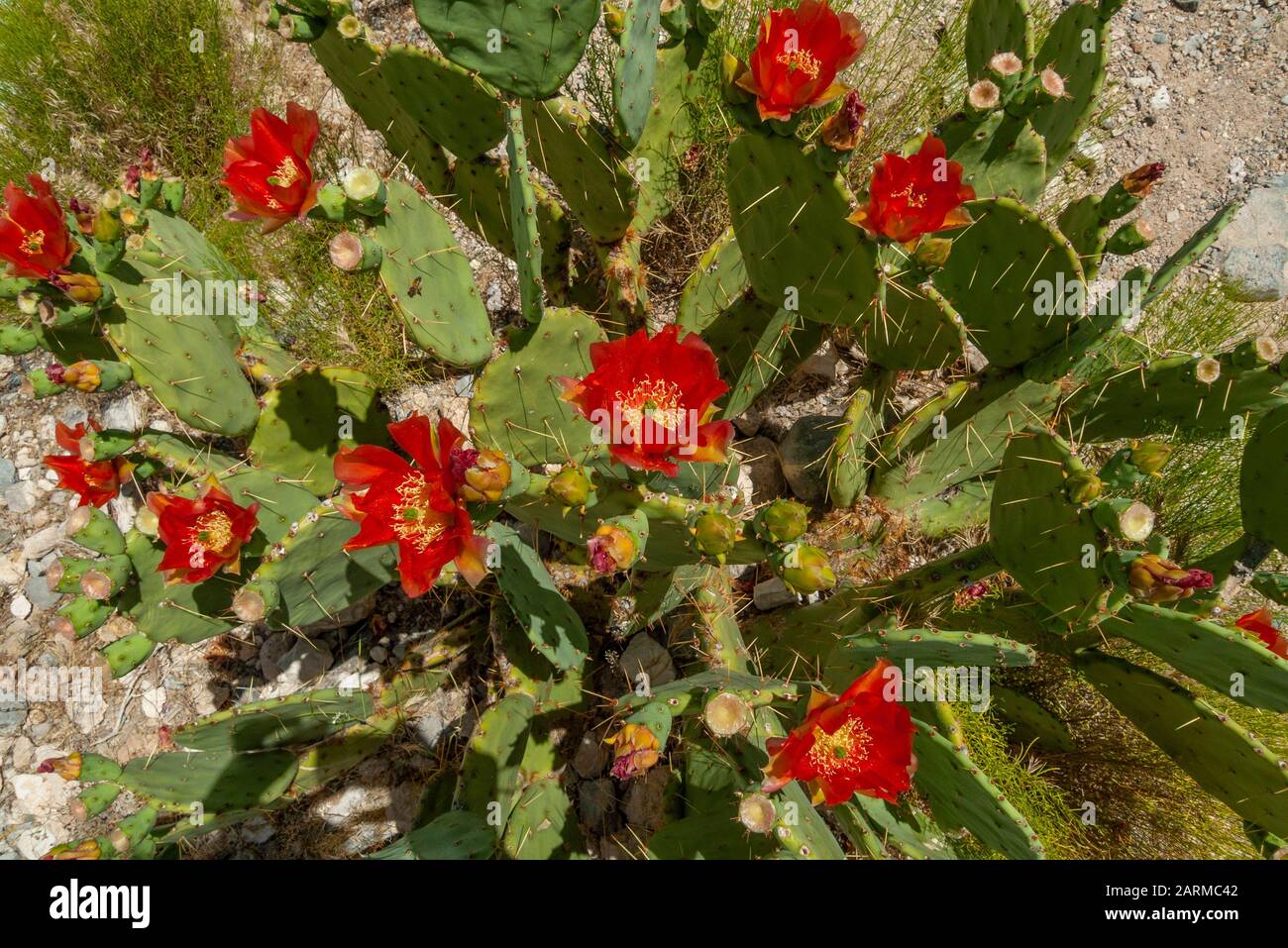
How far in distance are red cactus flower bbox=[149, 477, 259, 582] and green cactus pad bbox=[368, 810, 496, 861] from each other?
0.73 meters

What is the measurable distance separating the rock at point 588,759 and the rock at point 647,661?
227 millimetres

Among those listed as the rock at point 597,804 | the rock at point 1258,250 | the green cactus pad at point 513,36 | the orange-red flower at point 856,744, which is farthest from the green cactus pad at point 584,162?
the rock at point 1258,250

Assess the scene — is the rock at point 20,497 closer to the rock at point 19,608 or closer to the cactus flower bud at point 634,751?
the rock at point 19,608

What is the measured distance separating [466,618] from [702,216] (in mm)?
1652

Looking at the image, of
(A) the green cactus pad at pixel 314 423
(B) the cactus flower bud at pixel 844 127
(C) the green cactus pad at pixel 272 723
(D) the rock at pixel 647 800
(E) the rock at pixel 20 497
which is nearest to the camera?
(B) the cactus flower bud at pixel 844 127

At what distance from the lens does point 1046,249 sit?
64.5 inches

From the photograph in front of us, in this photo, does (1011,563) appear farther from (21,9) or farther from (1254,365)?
(21,9)

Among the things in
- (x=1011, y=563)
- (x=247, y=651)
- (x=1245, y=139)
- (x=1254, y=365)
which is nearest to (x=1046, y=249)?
(x=1254, y=365)

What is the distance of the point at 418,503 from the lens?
1464mm

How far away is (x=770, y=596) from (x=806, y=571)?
1.11 metres

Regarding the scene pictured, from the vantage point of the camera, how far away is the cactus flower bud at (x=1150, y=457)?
1.42 meters

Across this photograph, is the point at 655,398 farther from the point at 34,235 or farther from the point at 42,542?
the point at 42,542

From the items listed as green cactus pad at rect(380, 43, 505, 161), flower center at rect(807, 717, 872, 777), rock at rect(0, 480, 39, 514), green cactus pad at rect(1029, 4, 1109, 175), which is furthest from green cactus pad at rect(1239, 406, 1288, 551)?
rock at rect(0, 480, 39, 514)

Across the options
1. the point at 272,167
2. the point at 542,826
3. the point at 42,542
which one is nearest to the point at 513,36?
the point at 272,167
